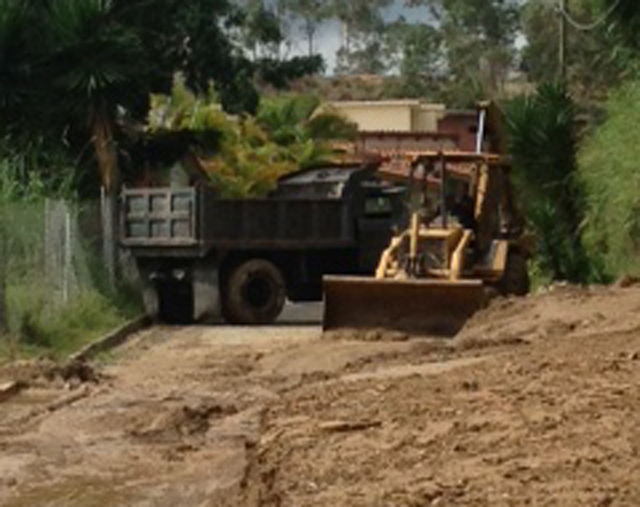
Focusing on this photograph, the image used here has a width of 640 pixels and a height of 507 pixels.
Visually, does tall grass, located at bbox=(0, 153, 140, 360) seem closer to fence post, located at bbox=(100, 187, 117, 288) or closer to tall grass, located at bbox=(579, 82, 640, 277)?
fence post, located at bbox=(100, 187, 117, 288)

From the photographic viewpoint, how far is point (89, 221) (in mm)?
28109

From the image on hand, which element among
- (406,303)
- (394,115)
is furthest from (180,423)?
(394,115)

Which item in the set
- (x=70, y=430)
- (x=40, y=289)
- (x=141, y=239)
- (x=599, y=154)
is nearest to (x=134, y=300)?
(x=141, y=239)

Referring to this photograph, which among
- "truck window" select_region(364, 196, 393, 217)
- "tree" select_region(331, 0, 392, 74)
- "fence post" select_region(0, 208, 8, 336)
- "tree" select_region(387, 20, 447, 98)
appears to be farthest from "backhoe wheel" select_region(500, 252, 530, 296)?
"tree" select_region(331, 0, 392, 74)

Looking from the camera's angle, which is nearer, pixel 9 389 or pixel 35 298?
pixel 9 389

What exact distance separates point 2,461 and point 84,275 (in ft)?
45.5

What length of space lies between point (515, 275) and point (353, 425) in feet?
47.5

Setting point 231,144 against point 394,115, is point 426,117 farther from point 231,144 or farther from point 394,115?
point 231,144

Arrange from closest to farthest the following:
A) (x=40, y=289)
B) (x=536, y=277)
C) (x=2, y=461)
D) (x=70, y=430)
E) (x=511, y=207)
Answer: (x=2, y=461)
(x=70, y=430)
(x=40, y=289)
(x=511, y=207)
(x=536, y=277)

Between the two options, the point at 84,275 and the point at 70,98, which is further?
the point at 70,98

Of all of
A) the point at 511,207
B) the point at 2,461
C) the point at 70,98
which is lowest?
the point at 2,461

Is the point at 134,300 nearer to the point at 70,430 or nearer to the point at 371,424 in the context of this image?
the point at 70,430

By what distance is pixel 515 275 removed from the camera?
999 inches

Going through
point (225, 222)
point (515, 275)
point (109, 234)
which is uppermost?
point (225, 222)
